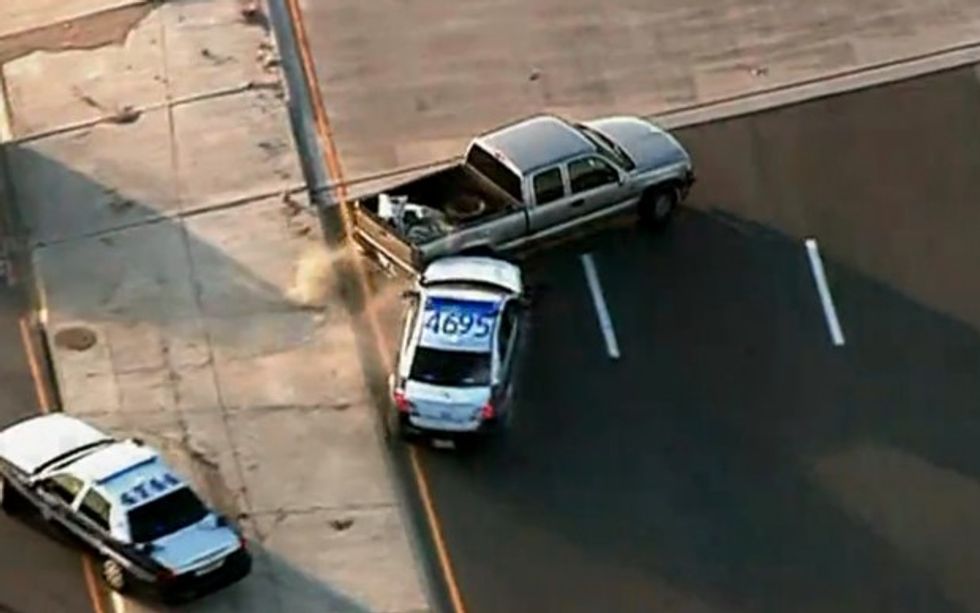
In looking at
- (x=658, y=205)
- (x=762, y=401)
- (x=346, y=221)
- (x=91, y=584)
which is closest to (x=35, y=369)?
(x=91, y=584)

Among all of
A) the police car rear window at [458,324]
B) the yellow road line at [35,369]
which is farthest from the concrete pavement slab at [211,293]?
the police car rear window at [458,324]

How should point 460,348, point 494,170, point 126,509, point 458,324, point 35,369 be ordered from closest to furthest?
1. point 126,509
2. point 460,348
3. point 458,324
4. point 35,369
5. point 494,170

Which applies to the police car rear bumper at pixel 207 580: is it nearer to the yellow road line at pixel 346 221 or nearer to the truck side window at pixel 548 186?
the yellow road line at pixel 346 221

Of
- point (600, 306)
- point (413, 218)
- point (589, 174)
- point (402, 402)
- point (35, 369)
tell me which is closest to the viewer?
point (402, 402)

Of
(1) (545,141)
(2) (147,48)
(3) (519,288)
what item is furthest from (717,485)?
(2) (147,48)

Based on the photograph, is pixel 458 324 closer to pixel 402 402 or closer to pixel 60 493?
pixel 402 402

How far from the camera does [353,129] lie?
37312 mm

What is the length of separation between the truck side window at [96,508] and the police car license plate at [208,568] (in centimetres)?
121

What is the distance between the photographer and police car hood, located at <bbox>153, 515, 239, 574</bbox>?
96.2 ft

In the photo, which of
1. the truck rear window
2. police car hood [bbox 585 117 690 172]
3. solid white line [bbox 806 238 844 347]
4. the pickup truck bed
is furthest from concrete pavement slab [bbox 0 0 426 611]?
solid white line [bbox 806 238 844 347]

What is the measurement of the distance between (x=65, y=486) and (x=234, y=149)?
8.13 m

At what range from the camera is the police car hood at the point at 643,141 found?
35344 millimetres

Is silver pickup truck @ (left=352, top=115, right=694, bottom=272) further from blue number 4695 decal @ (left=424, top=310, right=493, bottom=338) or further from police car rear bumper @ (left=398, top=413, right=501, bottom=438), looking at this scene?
police car rear bumper @ (left=398, top=413, right=501, bottom=438)

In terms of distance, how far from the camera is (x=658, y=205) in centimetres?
3547
